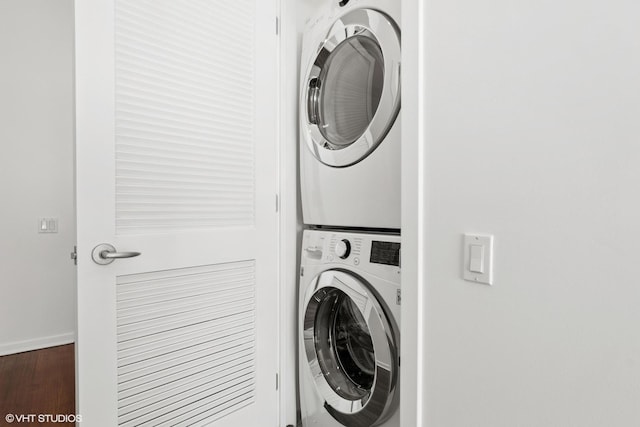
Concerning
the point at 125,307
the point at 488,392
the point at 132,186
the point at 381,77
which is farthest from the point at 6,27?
the point at 488,392

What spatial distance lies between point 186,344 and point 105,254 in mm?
469

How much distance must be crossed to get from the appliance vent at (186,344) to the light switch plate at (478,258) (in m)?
0.99

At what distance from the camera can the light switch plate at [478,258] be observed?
29.1 inches

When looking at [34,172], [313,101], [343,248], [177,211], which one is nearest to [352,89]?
[313,101]

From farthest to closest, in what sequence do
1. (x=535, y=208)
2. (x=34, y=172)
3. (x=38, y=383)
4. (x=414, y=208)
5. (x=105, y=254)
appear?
(x=34, y=172) < (x=38, y=383) < (x=105, y=254) < (x=414, y=208) < (x=535, y=208)

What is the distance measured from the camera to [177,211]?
4.23ft

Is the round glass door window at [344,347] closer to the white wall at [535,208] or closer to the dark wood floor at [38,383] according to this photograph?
the white wall at [535,208]

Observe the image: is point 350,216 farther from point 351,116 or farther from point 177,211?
point 177,211

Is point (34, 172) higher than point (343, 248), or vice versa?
point (34, 172)

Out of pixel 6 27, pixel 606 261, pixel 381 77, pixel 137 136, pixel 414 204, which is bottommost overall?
pixel 606 261

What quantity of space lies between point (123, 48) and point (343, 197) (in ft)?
3.06

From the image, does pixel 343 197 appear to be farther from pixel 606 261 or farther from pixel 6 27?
pixel 6 27

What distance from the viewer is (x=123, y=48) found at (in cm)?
114

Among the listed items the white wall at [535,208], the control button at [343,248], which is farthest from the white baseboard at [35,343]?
the white wall at [535,208]
